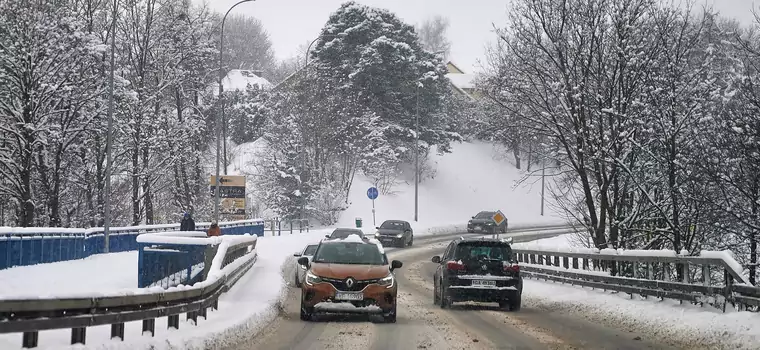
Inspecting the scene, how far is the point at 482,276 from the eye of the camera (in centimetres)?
1839

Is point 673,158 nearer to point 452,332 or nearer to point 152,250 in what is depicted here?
point 452,332

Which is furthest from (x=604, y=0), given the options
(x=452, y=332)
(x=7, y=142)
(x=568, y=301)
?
(x=7, y=142)

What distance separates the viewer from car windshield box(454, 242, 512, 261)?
18688mm

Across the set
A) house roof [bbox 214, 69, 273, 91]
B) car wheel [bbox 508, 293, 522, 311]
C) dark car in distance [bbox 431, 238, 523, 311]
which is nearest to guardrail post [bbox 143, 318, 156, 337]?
dark car in distance [bbox 431, 238, 523, 311]

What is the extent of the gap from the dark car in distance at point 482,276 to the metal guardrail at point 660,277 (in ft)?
7.33

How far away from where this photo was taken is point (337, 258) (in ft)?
54.6

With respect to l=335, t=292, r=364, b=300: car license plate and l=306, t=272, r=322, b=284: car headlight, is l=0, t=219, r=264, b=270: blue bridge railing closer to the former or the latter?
l=306, t=272, r=322, b=284: car headlight

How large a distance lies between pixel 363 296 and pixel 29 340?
806 cm

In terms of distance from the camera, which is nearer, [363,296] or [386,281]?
[363,296]

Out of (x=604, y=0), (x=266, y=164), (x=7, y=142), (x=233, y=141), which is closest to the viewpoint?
(x=604, y=0)

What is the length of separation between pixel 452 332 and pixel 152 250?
10.1 metres

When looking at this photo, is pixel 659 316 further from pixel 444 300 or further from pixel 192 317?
pixel 192 317

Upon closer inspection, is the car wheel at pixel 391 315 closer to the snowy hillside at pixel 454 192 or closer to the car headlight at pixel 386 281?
the car headlight at pixel 386 281

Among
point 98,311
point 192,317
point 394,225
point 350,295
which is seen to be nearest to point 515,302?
point 350,295
